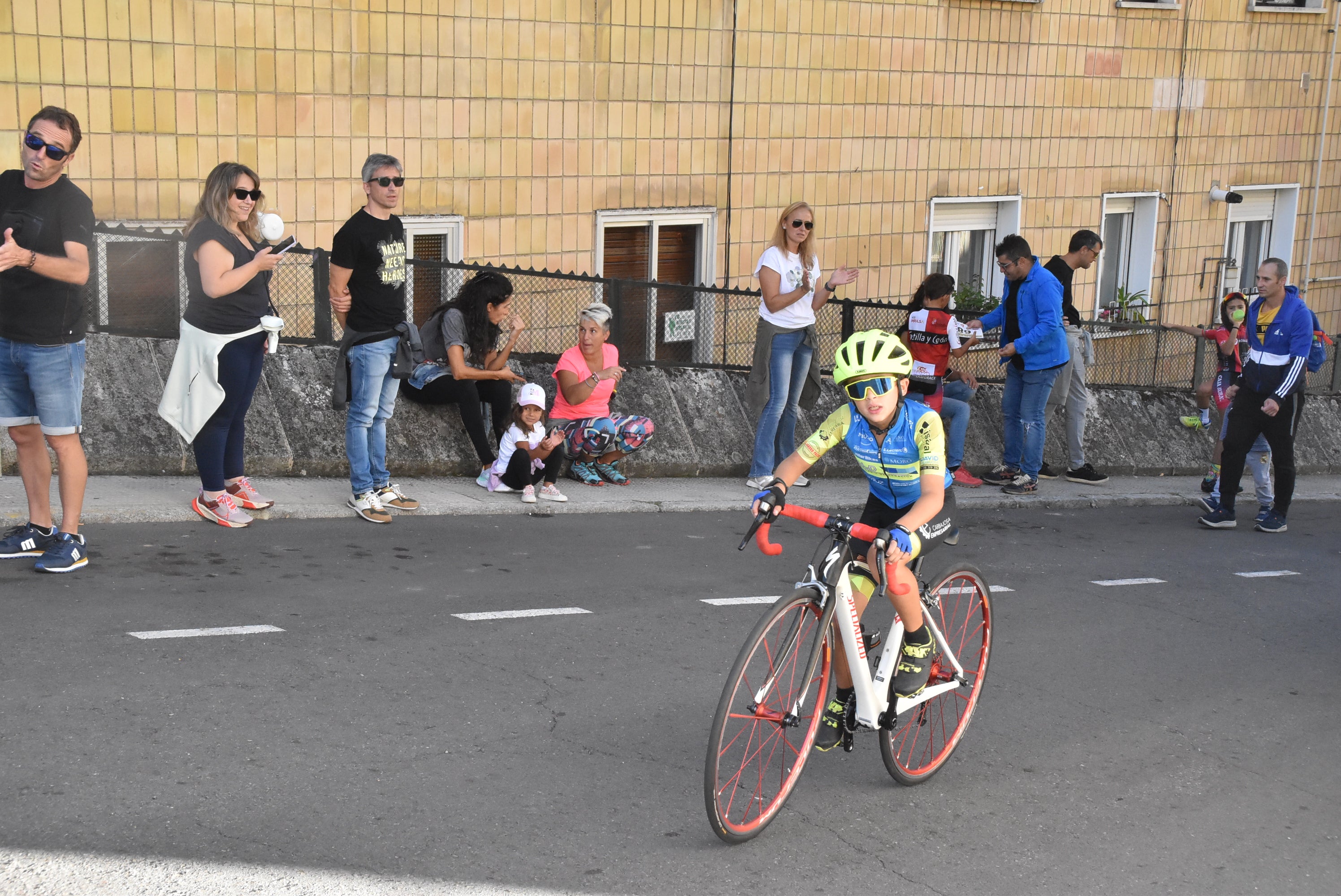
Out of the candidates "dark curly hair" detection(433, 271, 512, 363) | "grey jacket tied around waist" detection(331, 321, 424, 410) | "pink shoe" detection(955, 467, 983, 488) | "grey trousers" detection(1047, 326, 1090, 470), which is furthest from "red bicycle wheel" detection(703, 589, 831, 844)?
"grey trousers" detection(1047, 326, 1090, 470)

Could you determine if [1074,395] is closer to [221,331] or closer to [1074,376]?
[1074,376]

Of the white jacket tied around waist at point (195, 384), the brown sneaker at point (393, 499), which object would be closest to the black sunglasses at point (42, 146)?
the white jacket tied around waist at point (195, 384)

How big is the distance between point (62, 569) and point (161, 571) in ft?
1.48

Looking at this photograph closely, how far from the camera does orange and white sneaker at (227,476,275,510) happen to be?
834 centimetres

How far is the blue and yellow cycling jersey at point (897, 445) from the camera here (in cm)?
523

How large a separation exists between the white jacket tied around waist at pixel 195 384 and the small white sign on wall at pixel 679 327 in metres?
4.51

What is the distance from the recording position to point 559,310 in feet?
37.0

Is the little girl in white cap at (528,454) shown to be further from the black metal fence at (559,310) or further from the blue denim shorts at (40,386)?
the blue denim shorts at (40,386)

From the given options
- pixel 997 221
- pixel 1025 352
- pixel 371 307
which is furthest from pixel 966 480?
pixel 997 221

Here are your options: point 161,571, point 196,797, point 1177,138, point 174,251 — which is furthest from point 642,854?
point 1177,138

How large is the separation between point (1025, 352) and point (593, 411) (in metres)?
3.52

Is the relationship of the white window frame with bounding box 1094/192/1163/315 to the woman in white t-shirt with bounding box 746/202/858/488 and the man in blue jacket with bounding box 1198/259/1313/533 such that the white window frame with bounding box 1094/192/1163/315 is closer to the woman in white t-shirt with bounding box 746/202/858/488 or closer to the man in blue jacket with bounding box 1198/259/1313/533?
the man in blue jacket with bounding box 1198/259/1313/533

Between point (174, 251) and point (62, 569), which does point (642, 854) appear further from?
point (174, 251)

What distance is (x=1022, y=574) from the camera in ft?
28.8
